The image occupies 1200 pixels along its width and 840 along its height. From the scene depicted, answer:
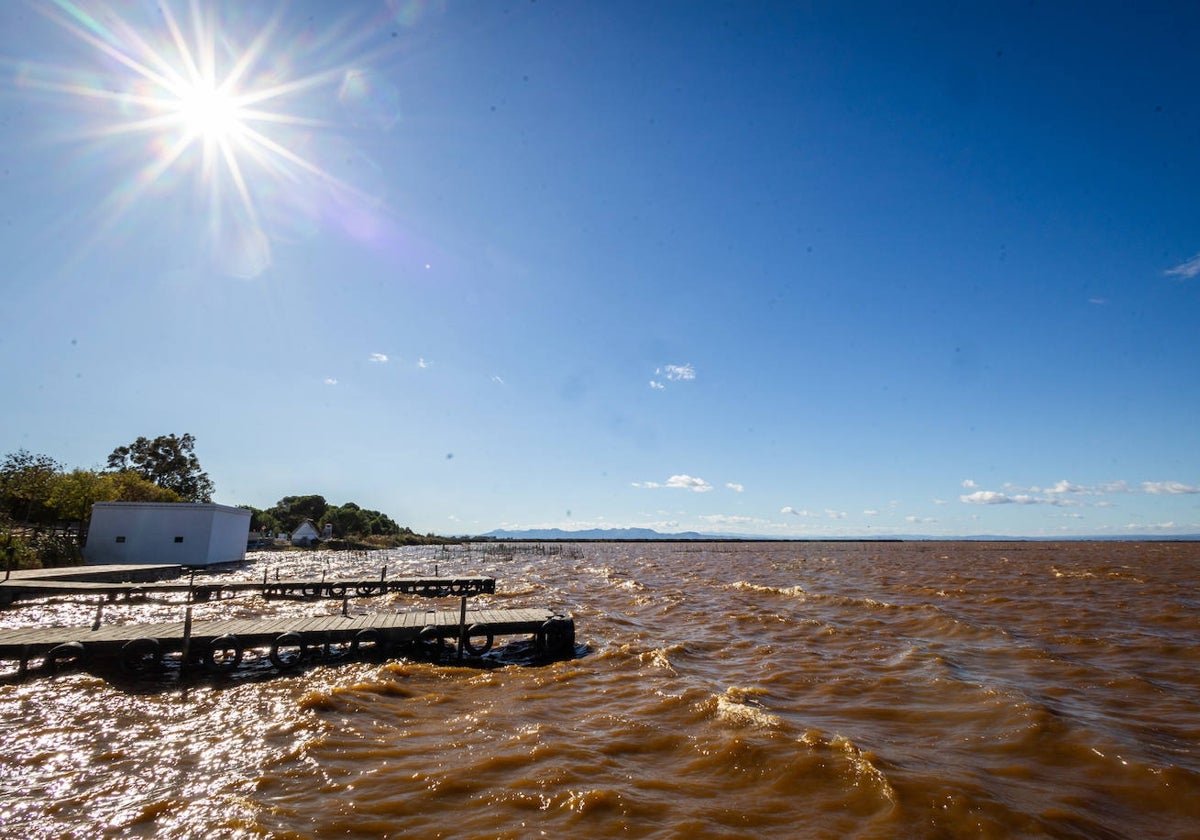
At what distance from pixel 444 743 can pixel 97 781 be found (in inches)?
→ 185

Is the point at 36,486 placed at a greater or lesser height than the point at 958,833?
greater

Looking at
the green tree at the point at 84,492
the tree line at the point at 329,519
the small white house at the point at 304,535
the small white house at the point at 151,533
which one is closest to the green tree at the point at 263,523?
the tree line at the point at 329,519

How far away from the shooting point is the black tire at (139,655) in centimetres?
1349

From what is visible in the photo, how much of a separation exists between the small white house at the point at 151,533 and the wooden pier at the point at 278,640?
28.3 meters

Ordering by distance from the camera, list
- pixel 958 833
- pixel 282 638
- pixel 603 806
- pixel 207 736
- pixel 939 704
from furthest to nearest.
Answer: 1. pixel 282 638
2. pixel 939 704
3. pixel 207 736
4. pixel 603 806
5. pixel 958 833

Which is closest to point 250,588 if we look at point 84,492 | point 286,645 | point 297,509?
point 286,645

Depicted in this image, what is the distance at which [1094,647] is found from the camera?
16.5m

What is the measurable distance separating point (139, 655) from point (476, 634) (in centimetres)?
847

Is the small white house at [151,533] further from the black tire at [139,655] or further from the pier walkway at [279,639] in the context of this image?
the black tire at [139,655]

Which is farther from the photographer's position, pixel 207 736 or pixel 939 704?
pixel 939 704

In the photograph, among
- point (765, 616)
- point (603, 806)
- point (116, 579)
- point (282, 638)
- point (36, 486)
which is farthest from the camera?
point (36, 486)

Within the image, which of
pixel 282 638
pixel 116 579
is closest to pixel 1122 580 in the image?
pixel 282 638

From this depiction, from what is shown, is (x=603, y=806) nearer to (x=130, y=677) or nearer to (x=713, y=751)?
(x=713, y=751)

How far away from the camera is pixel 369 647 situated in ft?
55.8
